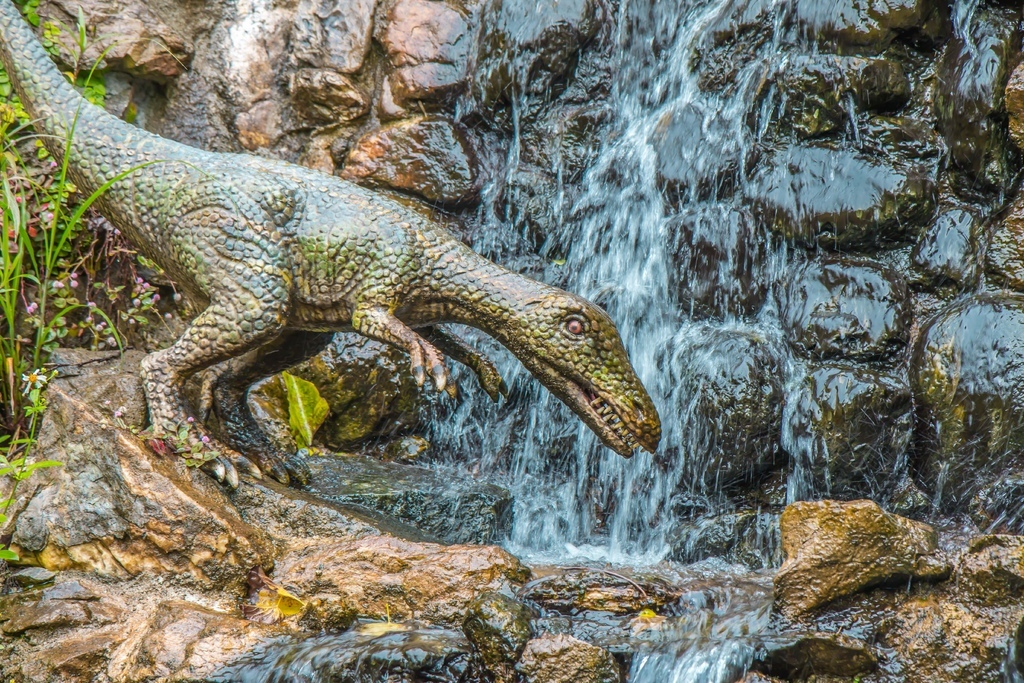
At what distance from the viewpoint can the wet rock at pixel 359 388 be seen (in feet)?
20.9

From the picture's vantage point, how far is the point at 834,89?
20.6 ft

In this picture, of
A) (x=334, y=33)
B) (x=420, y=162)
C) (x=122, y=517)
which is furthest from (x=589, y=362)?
(x=334, y=33)

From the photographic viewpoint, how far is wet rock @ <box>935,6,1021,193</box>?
600cm

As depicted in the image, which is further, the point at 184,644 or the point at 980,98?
the point at 980,98

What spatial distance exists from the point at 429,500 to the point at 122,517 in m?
1.65

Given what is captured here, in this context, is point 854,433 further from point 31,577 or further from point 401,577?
point 31,577

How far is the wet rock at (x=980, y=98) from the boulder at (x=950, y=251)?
0.26 m

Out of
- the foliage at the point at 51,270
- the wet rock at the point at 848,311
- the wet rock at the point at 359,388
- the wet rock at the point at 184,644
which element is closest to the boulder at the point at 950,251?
the wet rock at the point at 848,311

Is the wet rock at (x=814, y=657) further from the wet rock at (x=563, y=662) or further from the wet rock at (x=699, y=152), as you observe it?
the wet rock at (x=699, y=152)

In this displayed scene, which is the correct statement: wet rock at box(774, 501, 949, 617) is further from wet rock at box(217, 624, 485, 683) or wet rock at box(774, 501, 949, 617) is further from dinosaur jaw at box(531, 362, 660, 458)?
wet rock at box(217, 624, 485, 683)

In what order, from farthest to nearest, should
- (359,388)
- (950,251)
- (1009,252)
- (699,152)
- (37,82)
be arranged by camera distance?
(699,152), (359,388), (950,251), (1009,252), (37,82)

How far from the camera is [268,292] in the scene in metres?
4.50

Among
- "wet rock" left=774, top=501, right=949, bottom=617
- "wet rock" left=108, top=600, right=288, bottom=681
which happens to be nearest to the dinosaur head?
"wet rock" left=774, top=501, right=949, bottom=617

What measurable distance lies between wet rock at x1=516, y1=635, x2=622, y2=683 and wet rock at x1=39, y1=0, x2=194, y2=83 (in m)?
5.00
